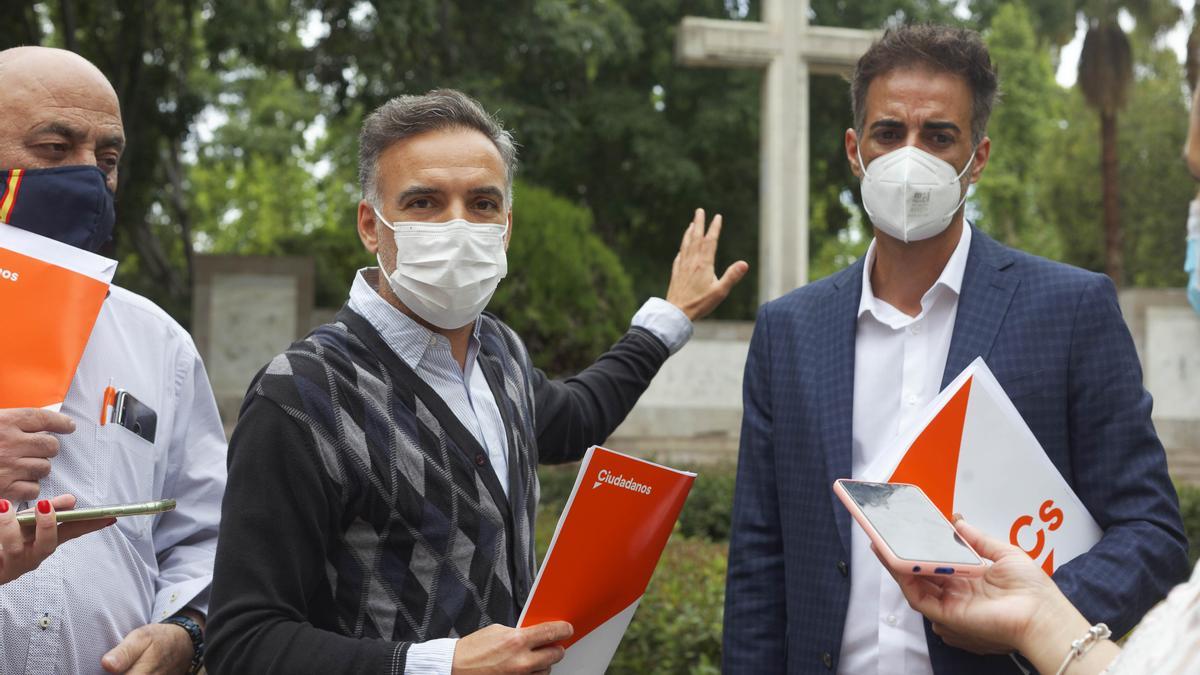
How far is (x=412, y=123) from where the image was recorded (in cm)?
263

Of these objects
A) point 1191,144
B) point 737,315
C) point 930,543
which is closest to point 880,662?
point 930,543

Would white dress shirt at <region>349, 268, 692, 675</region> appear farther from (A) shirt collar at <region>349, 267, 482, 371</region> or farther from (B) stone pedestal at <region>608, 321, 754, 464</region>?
(B) stone pedestal at <region>608, 321, 754, 464</region>

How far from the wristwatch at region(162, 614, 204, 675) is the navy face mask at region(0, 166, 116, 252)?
84cm

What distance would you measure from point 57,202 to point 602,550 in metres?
1.37

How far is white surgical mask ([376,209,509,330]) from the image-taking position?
259 centimetres

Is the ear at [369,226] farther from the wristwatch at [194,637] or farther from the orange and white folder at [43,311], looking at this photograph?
the wristwatch at [194,637]

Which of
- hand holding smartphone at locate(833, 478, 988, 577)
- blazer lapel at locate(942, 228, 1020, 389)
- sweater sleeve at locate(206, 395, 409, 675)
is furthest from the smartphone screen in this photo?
sweater sleeve at locate(206, 395, 409, 675)

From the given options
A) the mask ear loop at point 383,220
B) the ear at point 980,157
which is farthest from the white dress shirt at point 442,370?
the ear at point 980,157

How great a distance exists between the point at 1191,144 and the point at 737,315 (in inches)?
745

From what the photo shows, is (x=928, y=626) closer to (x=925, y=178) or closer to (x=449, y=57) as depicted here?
(x=925, y=178)

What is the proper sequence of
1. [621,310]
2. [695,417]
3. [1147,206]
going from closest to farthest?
[621,310], [695,417], [1147,206]

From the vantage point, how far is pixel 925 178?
2.91m

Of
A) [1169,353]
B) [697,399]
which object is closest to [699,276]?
[697,399]

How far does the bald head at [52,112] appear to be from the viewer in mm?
2607
